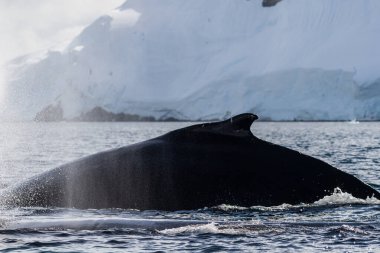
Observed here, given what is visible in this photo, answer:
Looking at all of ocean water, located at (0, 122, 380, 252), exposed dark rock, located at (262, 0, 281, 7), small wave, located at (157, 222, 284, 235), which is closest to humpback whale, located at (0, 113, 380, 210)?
ocean water, located at (0, 122, 380, 252)

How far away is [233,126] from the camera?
38.1 ft

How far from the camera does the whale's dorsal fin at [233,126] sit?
11426 millimetres

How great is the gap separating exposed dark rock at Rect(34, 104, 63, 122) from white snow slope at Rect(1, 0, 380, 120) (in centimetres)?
105

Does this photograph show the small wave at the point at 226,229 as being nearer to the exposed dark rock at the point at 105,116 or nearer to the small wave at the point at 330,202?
the small wave at the point at 330,202

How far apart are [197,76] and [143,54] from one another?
8.23 m

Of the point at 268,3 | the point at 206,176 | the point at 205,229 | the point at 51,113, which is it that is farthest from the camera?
the point at 268,3

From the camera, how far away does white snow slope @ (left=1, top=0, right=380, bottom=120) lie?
90750mm

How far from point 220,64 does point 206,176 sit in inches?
3749

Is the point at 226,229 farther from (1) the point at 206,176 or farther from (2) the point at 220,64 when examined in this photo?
(2) the point at 220,64

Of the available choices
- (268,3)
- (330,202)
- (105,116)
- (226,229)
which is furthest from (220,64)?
(226,229)

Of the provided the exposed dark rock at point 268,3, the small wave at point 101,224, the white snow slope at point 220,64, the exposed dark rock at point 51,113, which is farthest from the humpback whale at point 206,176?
the exposed dark rock at point 268,3

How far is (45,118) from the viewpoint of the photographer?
4739 inches

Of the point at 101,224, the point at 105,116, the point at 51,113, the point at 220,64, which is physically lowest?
the point at 101,224

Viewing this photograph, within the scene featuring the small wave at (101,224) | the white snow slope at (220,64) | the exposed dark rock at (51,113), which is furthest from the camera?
the exposed dark rock at (51,113)
